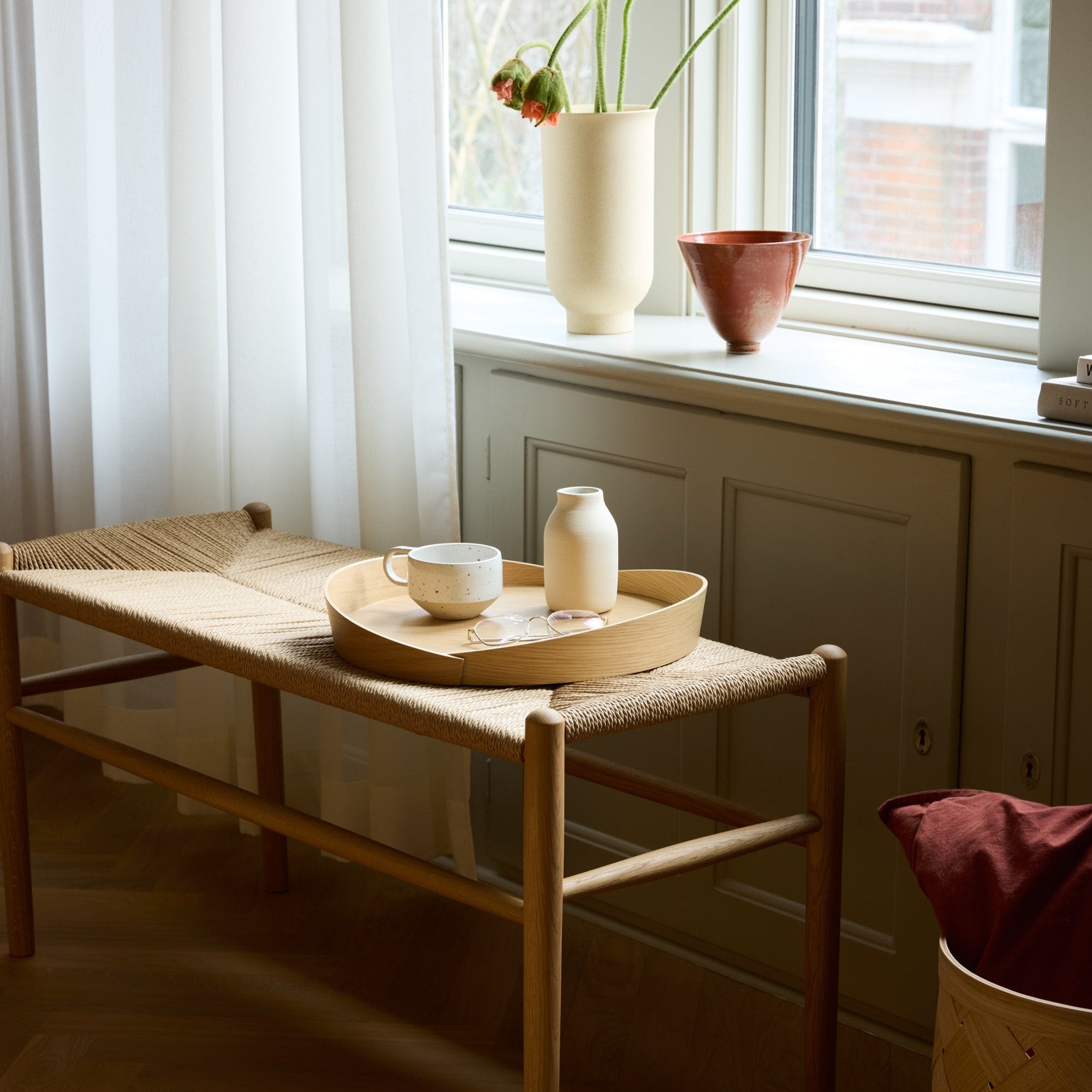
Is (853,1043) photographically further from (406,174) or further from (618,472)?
(406,174)

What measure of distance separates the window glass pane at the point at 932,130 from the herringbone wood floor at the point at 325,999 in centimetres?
105

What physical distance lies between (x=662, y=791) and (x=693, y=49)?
3.24 feet

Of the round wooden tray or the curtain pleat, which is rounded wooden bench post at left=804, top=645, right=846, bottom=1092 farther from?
the curtain pleat

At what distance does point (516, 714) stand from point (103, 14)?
153cm

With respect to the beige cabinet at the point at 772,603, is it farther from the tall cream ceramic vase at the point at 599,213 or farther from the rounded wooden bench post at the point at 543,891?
the rounded wooden bench post at the point at 543,891

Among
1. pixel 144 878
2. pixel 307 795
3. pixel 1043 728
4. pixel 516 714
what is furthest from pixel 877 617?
pixel 144 878

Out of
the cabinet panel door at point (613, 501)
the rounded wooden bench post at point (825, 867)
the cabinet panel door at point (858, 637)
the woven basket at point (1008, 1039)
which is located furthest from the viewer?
the cabinet panel door at point (613, 501)

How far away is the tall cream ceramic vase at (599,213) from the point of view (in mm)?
2025

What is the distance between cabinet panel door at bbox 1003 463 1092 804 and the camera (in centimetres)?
157

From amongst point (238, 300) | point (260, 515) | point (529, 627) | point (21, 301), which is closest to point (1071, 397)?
point (529, 627)

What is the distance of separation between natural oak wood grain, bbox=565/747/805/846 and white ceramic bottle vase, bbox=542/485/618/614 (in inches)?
8.6

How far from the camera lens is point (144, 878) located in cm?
234

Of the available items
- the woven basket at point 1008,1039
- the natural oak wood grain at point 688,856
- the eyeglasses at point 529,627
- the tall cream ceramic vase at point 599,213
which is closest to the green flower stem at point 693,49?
the tall cream ceramic vase at point 599,213

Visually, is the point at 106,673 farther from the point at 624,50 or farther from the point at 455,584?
the point at 624,50
